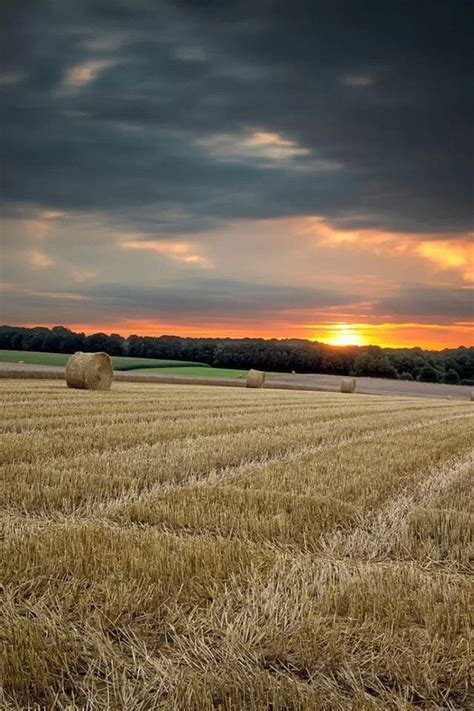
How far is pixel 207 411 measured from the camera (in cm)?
1702

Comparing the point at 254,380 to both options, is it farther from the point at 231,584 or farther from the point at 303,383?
the point at 231,584

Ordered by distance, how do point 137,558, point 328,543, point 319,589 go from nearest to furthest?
point 319,589
point 137,558
point 328,543

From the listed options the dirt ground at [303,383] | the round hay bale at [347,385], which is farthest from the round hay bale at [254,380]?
the round hay bale at [347,385]

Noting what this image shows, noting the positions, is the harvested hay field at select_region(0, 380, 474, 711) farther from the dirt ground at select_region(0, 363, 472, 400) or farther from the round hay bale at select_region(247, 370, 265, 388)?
the round hay bale at select_region(247, 370, 265, 388)

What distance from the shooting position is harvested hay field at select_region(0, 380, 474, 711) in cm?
305

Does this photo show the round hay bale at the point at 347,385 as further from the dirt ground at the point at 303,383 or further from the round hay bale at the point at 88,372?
the round hay bale at the point at 88,372

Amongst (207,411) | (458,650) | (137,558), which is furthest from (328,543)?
(207,411)

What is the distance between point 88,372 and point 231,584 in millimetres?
22641

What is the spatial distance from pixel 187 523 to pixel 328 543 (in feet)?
3.93

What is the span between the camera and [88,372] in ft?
85.7

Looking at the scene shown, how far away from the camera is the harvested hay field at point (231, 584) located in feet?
10.0

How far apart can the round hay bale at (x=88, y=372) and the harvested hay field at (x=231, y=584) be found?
17.4m

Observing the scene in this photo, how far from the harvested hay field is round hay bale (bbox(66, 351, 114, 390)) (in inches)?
686

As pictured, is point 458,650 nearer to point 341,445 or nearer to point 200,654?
point 200,654
